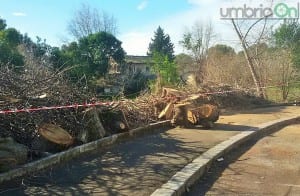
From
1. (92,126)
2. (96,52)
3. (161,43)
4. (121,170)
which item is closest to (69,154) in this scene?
(121,170)

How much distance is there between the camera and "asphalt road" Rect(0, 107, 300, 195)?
17.5 feet

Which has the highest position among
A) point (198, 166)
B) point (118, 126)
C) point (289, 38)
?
point (289, 38)

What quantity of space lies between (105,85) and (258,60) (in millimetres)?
8772

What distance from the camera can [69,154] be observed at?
6.87m

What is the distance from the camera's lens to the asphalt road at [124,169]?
5.33m

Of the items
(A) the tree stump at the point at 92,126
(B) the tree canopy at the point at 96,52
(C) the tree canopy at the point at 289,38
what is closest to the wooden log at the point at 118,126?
(A) the tree stump at the point at 92,126

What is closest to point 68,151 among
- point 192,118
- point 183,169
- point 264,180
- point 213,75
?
point 183,169

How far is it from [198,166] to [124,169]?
1.21m

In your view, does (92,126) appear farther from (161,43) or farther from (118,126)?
(161,43)

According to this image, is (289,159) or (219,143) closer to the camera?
(289,159)

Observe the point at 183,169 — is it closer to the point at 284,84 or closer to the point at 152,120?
the point at 152,120

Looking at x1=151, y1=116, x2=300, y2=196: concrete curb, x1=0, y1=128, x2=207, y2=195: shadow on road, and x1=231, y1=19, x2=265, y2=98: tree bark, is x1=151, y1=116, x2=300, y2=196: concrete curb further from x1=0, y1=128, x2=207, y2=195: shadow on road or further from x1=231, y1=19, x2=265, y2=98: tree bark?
x1=231, y1=19, x2=265, y2=98: tree bark

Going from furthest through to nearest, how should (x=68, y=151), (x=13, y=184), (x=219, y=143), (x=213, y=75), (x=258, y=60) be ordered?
(x=258, y=60) → (x=213, y=75) → (x=219, y=143) → (x=68, y=151) → (x=13, y=184)

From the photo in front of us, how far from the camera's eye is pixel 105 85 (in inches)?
887
